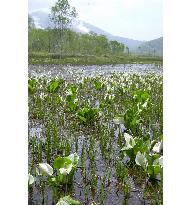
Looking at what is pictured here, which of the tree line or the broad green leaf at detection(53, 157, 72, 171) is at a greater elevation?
the tree line

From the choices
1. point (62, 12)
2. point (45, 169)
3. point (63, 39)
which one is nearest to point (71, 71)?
point (45, 169)

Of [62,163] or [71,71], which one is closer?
[62,163]

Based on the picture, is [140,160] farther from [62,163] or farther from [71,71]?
[71,71]

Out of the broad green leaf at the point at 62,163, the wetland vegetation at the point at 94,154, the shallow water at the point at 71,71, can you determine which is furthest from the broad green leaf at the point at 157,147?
the shallow water at the point at 71,71

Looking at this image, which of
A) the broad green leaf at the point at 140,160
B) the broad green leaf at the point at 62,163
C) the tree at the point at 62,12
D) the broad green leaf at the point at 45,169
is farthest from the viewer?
the tree at the point at 62,12

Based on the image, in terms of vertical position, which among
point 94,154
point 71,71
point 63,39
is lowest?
point 94,154

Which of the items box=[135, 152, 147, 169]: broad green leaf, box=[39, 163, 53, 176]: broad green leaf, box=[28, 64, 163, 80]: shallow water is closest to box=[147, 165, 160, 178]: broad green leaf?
box=[135, 152, 147, 169]: broad green leaf

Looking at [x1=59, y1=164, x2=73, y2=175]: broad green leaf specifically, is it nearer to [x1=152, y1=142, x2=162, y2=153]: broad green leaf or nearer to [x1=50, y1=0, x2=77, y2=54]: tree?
[x1=152, y1=142, x2=162, y2=153]: broad green leaf

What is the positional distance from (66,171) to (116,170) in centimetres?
57

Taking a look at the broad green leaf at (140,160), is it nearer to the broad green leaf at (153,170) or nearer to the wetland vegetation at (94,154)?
the wetland vegetation at (94,154)

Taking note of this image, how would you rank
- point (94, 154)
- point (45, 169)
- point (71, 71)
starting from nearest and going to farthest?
point (45, 169) → point (94, 154) → point (71, 71)

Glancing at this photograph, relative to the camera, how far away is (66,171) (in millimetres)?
3109

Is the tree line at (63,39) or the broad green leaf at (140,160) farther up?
the tree line at (63,39)
